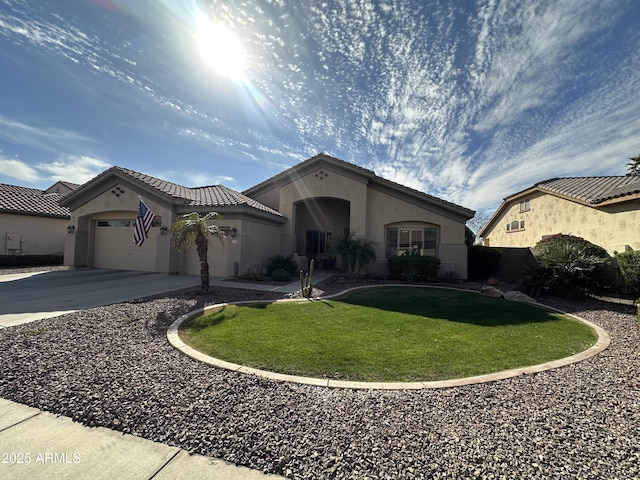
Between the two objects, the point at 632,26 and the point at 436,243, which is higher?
the point at 632,26

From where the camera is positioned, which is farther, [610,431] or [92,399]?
[92,399]

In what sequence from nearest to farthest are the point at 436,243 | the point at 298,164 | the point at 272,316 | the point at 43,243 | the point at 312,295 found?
the point at 272,316, the point at 312,295, the point at 436,243, the point at 298,164, the point at 43,243

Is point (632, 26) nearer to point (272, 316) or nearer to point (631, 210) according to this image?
point (631, 210)

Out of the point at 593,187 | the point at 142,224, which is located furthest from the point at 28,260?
the point at 593,187

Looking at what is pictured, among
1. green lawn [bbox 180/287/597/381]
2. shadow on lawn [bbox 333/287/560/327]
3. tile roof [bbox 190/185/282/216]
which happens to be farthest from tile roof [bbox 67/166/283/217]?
shadow on lawn [bbox 333/287/560/327]

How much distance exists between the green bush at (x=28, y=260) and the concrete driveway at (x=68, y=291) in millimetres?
6649

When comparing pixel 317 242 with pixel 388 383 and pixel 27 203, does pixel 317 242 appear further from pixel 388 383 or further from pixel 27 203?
pixel 27 203

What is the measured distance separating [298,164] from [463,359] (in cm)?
1453

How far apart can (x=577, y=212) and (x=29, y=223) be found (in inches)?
1386

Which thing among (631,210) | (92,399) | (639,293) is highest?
(631,210)

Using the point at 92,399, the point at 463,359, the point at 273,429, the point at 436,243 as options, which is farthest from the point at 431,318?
the point at 436,243

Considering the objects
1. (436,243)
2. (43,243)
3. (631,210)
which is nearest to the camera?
(631,210)

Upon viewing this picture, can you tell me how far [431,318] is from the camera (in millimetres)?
7566

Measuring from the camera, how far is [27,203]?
1997 centimetres
